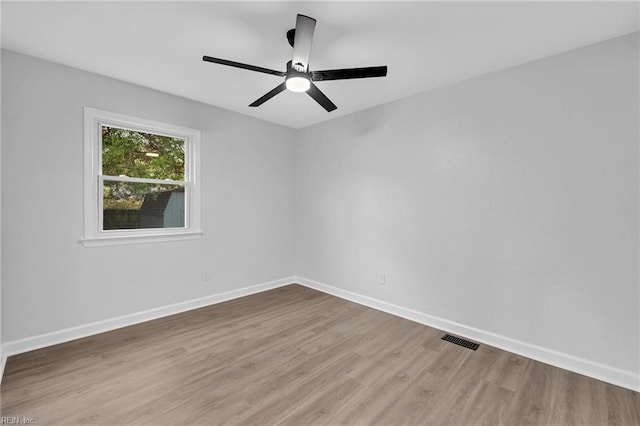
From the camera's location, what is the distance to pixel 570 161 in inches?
92.4

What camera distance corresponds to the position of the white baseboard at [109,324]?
2.48 meters

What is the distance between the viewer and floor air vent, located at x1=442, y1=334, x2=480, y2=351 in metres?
2.70

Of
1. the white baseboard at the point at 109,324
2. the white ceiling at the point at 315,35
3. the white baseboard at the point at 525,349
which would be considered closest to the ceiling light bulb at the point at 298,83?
the white ceiling at the point at 315,35

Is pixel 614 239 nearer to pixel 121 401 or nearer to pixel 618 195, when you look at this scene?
pixel 618 195

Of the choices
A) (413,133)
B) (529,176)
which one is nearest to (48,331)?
(413,133)

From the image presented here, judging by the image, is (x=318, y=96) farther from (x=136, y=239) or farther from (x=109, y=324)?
(x=109, y=324)

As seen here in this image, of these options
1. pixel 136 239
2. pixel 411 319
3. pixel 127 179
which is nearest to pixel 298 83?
pixel 127 179

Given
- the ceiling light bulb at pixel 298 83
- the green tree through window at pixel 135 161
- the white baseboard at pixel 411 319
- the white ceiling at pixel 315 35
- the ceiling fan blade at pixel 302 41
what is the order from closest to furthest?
the ceiling fan blade at pixel 302 41, the white ceiling at pixel 315 35, the ceiling light bulb at pixel 298 83, the white baseboard at pixel 411 319, the green tree through window at pixel 135 161

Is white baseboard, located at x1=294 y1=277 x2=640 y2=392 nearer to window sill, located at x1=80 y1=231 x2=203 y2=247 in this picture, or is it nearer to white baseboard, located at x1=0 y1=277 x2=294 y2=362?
white baseboard, located at x1=0 y1=277 x2=294 y2=362

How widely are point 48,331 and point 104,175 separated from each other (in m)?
1.54

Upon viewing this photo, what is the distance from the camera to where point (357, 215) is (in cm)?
391

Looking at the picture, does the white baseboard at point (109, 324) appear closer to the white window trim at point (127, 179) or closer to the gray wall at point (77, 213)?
the gray wall at point (77, 213)

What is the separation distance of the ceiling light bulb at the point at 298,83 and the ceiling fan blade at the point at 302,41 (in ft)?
0.22

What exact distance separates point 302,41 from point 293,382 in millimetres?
2416
